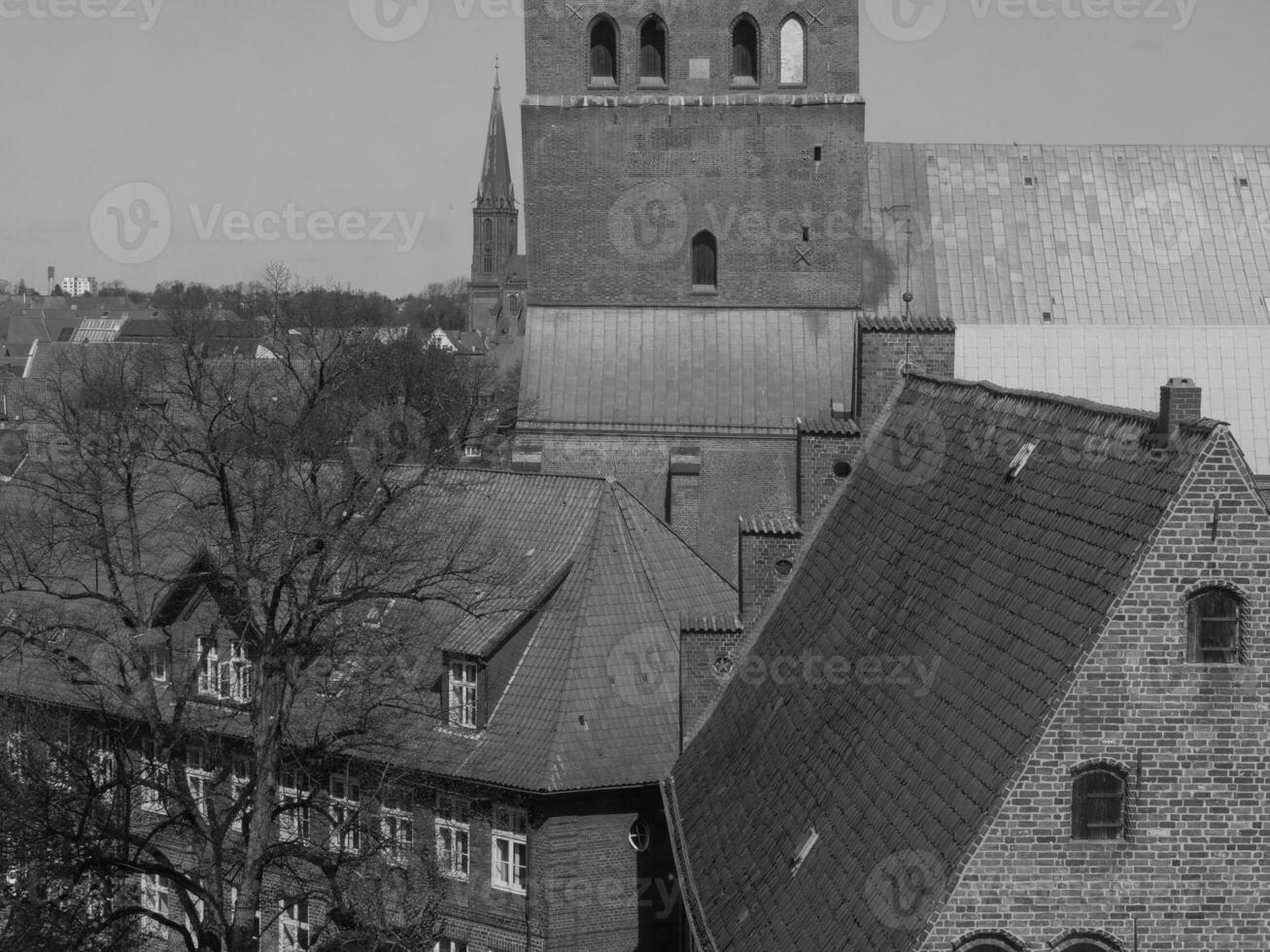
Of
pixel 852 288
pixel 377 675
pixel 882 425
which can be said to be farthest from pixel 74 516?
pixel 852 288

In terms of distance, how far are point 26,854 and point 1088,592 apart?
12.2 metres

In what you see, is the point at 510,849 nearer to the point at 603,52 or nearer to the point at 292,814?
the point at 292,814

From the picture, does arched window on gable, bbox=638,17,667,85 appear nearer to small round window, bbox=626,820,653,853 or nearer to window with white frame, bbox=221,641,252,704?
window with white frame, bbox=221,641,252,704

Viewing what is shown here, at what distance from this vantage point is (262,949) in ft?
74.0

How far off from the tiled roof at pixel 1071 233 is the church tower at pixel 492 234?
7614 centimetres

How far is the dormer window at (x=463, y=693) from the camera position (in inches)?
827

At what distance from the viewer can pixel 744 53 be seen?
32.3 metres

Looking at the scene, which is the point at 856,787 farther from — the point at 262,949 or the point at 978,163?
the point at 978,163

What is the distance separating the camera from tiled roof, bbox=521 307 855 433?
31656 mm

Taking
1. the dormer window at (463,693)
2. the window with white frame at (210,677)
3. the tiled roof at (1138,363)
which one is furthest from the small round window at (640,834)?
the tiled roof at (1138,363)

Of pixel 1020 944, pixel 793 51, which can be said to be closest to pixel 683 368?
pixel 793 51

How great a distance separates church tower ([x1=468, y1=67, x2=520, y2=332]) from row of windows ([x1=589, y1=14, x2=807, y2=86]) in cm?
7546

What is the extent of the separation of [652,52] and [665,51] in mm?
357

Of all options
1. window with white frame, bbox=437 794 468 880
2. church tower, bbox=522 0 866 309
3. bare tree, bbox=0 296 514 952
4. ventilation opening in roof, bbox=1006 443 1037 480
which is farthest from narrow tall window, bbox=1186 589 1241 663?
church tower, bbox=522 0 866 309
